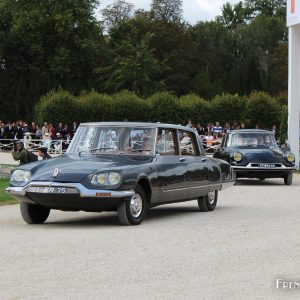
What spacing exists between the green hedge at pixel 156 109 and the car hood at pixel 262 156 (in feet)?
109

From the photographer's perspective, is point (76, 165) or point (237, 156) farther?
point (237, 156)

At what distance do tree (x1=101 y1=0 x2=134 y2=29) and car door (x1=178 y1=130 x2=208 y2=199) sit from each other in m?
75.5

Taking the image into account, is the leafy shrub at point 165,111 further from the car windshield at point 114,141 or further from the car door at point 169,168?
the car windshield at point 114,141

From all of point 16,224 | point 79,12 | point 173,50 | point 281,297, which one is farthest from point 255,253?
point 173,50

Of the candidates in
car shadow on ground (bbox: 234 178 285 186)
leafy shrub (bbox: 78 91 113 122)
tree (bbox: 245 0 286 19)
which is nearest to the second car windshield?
car shadow on ground (bbox: 234 178 285 186)

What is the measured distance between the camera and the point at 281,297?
24.3ft

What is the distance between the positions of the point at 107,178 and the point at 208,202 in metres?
3.80

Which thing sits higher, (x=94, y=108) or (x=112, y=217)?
(x=94, y=108)

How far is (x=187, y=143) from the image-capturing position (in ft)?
51.1

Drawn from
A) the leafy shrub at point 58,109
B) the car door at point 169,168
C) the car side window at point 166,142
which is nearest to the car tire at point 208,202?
the car door at point 169,168

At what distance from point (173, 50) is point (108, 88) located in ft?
31.9

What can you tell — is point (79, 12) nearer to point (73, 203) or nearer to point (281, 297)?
point (73, 203)

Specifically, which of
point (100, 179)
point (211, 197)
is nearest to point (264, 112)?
point (211, 197)

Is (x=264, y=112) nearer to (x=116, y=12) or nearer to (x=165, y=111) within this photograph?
(x=165, y=111)
